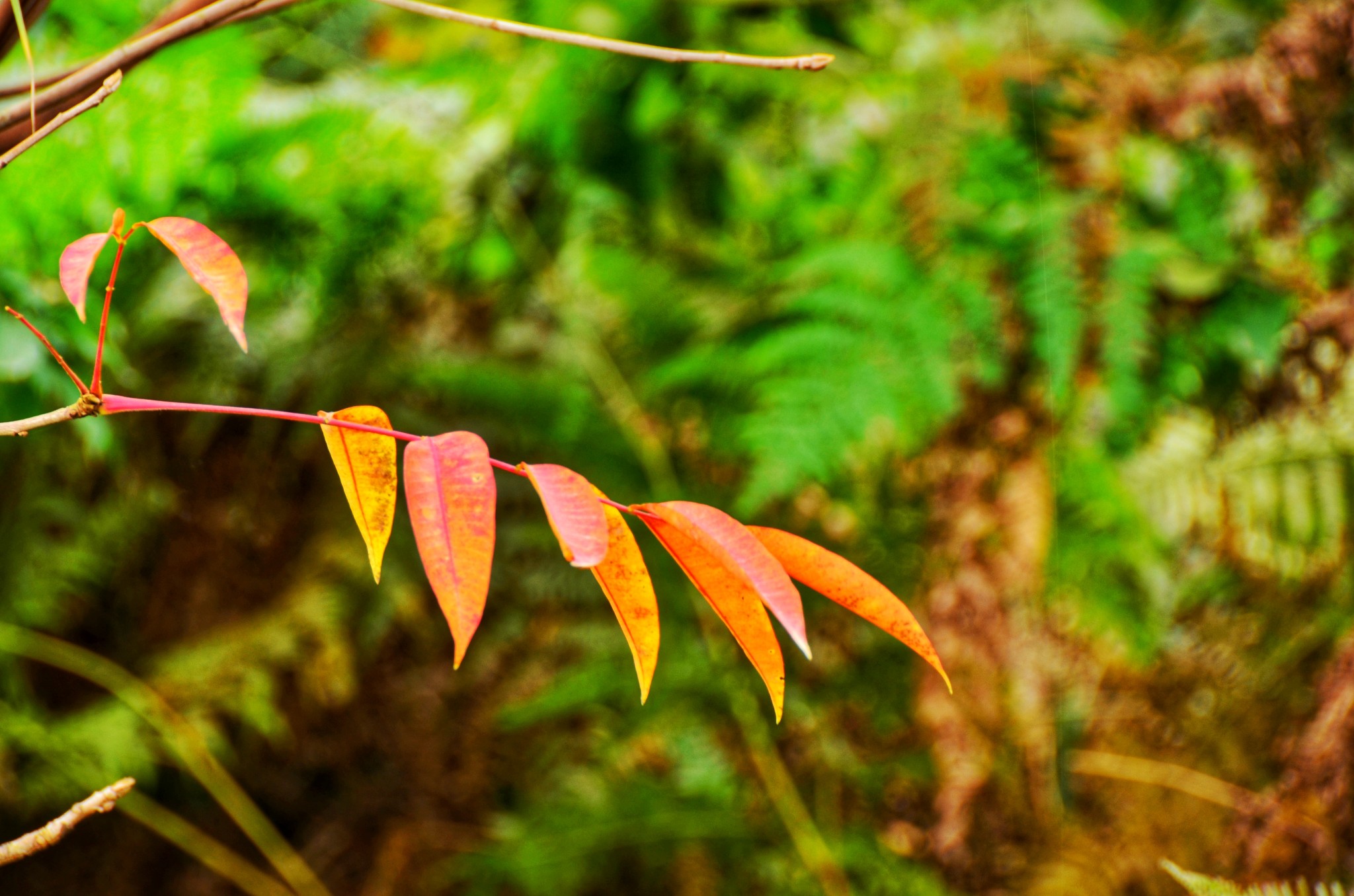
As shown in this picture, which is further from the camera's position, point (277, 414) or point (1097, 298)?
point (1097, 298)

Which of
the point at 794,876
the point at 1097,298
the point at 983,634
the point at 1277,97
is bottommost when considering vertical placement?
the point at 794,876

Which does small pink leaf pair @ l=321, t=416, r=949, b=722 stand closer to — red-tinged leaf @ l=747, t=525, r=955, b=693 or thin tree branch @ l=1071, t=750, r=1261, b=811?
red-tinged leaf @ l=747, t=525, r=955, b=693

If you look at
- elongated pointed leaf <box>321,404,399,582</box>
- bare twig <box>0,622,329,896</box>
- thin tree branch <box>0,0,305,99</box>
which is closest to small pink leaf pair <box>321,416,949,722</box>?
elongated pointed leaf <box>321,404,399,582</box>

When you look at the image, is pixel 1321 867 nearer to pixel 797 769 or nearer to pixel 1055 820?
pixel 1055 820

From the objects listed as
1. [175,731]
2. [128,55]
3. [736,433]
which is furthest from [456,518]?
[175,731]

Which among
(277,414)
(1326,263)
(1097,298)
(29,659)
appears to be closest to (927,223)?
(1097,298)

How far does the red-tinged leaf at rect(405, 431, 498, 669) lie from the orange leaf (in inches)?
0.9

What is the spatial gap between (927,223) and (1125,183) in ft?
0.48

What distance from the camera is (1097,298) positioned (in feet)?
1.97

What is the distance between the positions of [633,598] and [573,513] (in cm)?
3

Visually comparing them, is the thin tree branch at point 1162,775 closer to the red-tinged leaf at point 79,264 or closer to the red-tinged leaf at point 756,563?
the red-tinged leaf at point 756,563

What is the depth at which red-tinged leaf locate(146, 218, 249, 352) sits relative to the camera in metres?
0.16

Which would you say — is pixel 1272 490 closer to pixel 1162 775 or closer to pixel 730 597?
pixel 1162 775

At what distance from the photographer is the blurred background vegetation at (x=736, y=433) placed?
581 mm
